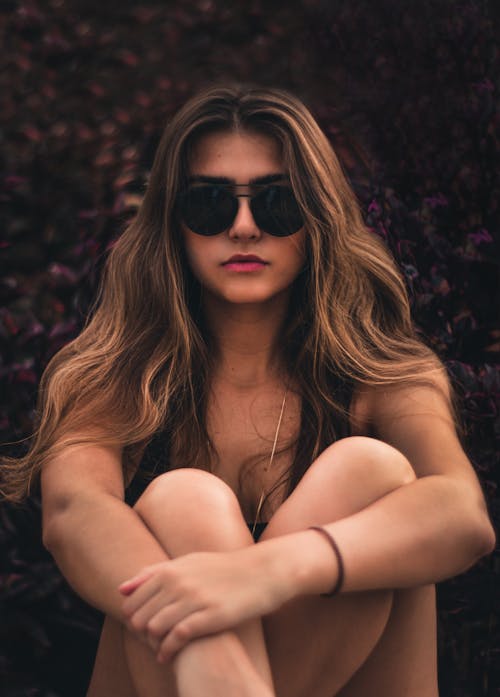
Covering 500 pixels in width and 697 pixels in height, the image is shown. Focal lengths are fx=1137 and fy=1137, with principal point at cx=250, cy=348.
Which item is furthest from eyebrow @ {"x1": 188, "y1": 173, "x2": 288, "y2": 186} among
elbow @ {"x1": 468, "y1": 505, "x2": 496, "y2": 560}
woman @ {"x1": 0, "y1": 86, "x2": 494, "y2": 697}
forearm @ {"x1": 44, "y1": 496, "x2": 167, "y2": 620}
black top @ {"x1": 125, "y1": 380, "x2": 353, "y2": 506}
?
elbow @ {"x1": 468, "y1": 505, "x2": 496, "y2": 560}

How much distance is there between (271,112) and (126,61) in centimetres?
126

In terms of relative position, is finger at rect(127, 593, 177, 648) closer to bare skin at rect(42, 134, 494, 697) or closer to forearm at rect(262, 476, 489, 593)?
bare skin at rect(42, 134, 494, 697)

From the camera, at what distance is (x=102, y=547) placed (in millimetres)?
2314

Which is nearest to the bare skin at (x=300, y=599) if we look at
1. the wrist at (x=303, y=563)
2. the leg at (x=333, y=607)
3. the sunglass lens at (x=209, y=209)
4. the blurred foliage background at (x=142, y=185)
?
the leg at (x=333, y=607)

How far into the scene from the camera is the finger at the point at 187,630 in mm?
2113

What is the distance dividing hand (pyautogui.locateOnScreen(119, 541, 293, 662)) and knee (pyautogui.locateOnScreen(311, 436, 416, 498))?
0.29 m

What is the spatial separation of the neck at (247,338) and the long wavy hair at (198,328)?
1.3 inches

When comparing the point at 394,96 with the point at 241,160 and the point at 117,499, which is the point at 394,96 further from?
the point at 117,499

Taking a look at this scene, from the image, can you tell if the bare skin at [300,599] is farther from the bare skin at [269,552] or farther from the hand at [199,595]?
the hand at [199,595]

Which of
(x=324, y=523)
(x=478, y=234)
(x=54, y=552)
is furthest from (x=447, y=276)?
(x=54, y=552)

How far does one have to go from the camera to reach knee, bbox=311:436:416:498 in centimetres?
237

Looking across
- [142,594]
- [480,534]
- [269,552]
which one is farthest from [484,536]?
[142,594]

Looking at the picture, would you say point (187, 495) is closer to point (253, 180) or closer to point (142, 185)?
point (253, 180)

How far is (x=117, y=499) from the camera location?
244 cm
